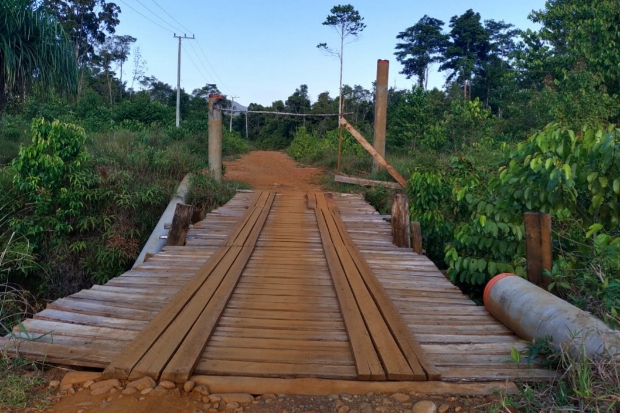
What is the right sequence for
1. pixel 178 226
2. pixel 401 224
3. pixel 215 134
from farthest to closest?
pixel 215 134 → pixel 401 224 → pixel 178 226

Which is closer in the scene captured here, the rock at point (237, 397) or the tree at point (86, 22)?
the rock at point (237, 397)

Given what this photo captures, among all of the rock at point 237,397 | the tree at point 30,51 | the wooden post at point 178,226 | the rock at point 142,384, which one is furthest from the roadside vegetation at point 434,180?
the wooden post at point 178,226

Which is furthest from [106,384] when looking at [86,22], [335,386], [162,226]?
[86,22]

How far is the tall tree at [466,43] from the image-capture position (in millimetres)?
34438

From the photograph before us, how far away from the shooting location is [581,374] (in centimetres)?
227

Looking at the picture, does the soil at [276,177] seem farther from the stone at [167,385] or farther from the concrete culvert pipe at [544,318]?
the stone at [167,385]

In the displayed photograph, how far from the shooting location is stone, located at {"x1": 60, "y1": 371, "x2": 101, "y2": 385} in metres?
2.50

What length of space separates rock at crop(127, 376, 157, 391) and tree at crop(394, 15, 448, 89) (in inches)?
1455

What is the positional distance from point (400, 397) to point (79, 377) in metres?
1.61

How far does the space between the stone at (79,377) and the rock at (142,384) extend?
8.2 inches

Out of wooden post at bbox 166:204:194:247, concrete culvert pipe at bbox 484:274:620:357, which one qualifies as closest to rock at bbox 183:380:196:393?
concrete culvert pipe at bbox 484:274:620:357

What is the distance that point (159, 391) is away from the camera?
7.93ft

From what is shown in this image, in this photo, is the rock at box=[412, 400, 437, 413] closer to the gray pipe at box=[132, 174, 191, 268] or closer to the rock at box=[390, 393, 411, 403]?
the rock at box=[390, 393, 411, 403]

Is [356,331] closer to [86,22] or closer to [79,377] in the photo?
[79,377]
